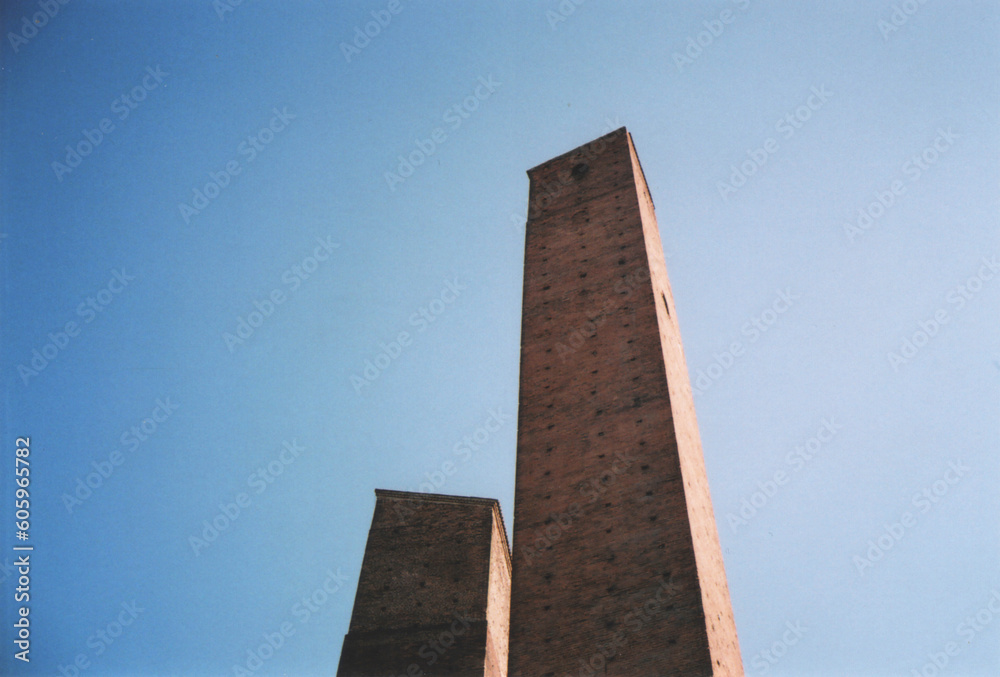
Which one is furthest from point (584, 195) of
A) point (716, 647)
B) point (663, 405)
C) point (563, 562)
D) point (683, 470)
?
point (716, 647)

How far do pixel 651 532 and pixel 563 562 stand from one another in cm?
75

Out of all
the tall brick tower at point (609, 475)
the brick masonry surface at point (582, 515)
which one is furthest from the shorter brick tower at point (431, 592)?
the tall brick tower at point (609, 475)

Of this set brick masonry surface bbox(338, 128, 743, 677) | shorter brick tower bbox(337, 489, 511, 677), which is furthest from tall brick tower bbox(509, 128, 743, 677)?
shorter brick tower bbox(337, 489, 511, 677)

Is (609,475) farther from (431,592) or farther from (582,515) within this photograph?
(431,592)

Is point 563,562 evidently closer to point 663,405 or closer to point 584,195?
point 663,405

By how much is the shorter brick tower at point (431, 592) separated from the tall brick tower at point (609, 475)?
1798mm

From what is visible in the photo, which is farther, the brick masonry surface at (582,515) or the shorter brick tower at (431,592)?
the shorter brick tower at (431,592)

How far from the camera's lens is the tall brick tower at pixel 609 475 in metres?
5.48

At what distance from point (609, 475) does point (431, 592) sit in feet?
8.99

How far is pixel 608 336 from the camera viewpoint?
7.46 meters

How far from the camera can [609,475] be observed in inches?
253

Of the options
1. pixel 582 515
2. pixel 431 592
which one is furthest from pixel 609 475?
pixel 431 592

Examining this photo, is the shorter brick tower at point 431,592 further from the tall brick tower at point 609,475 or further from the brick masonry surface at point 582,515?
the tall brick tower at point 609,475

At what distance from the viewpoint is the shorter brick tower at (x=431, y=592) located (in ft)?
24.6
